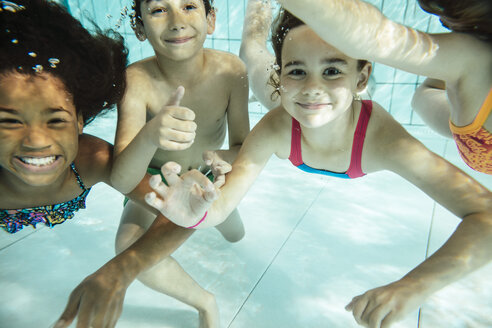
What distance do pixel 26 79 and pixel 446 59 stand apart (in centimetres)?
140

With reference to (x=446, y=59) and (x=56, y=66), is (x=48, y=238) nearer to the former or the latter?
(x=56, y=66)

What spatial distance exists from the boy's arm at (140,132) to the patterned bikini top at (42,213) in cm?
28

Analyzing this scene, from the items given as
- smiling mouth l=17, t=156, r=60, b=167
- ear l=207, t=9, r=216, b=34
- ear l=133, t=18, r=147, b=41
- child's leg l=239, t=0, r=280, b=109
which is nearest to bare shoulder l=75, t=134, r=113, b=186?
smiling mouth l=17, t=156, r=60, b=167

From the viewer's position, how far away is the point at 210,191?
42.9 inches

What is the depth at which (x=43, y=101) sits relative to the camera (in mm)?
1161

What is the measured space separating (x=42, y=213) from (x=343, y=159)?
4.80 ft

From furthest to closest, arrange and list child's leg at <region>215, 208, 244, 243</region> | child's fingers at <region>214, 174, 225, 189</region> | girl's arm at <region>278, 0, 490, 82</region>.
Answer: child's leg at <region>215, 208, 244, 243</region> < child's fingers at <region>214, 174, 225, 189</region> < girl's arm at <region>278, 0, 490, 82</region>

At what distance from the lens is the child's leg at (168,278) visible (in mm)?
1589

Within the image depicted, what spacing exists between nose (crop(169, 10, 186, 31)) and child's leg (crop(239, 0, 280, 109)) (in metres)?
0.86

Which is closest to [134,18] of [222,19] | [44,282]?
[44,282]

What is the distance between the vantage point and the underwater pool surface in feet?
6.21

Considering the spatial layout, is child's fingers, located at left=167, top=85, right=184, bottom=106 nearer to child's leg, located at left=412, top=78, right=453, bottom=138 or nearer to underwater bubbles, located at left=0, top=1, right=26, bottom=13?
underwater bubbles, located at left=0, top=1, right=26, bottom=13

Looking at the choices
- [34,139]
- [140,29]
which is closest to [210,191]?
[34,139]

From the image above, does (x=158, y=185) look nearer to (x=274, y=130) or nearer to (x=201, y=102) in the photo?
(x=274, y=130)
